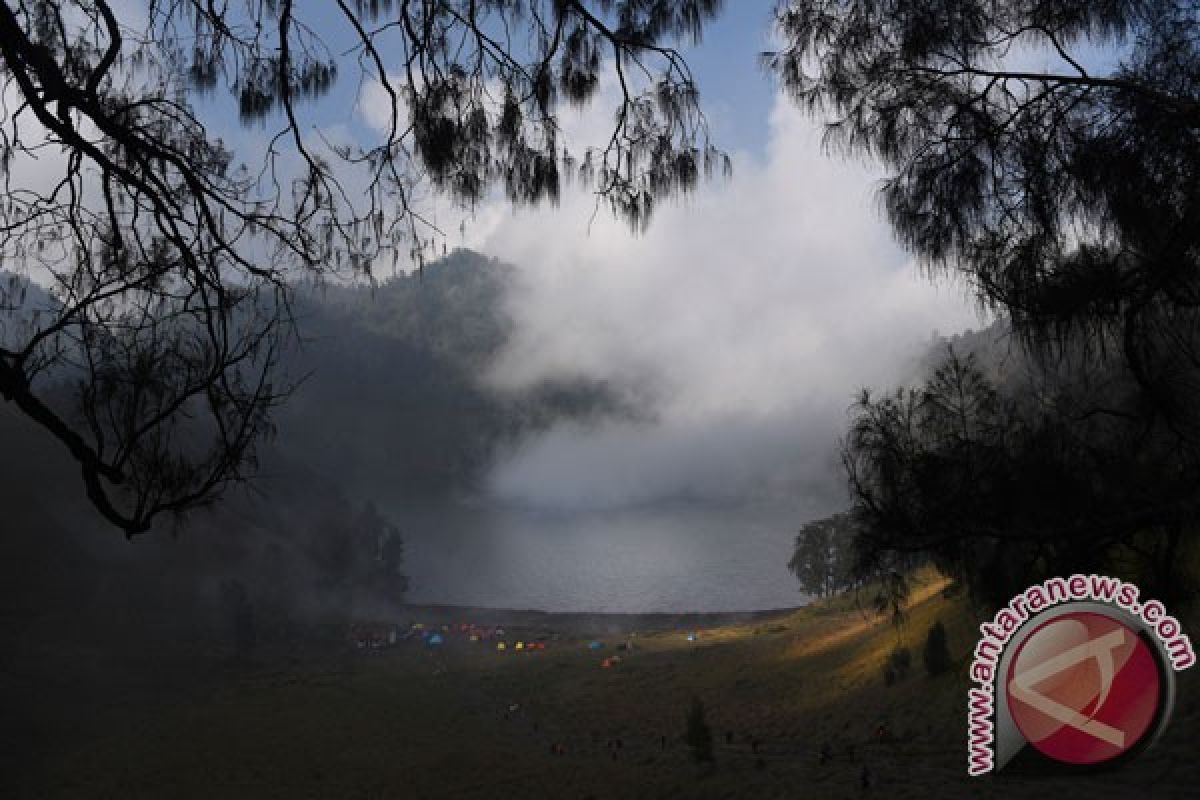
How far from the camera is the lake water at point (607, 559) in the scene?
2343 inches

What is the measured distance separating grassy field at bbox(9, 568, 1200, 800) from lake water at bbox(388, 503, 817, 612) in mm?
26414

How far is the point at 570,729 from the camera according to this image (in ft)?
65.6

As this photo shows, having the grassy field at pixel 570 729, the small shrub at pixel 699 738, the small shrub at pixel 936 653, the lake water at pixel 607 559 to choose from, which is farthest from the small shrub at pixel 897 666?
the lake water at pixel 607 559

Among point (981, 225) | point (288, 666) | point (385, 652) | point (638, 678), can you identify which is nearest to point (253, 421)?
point (981, 225)

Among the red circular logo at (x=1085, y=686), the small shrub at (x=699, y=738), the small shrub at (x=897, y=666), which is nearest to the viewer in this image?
the red circular logo at (x=1085, y=686)

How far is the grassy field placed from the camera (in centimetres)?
1123

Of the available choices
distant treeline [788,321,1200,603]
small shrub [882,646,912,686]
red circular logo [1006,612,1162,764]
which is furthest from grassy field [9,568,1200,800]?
distant treeline [788,321,1200,603]

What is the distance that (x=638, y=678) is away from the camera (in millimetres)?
26188

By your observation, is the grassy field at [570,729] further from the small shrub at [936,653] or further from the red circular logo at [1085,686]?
the red circular logo at [1085,686]

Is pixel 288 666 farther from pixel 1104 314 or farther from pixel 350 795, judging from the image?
pixel 1104 314

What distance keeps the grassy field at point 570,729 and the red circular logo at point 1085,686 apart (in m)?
1.55

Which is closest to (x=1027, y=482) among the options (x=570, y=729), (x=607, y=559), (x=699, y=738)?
(x=699, y=738)

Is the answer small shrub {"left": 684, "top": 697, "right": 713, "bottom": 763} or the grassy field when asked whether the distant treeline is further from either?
small shrub {"left": 684, "top": 697, "right": 713, "bottom": 763}

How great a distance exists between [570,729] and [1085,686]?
19121mm
